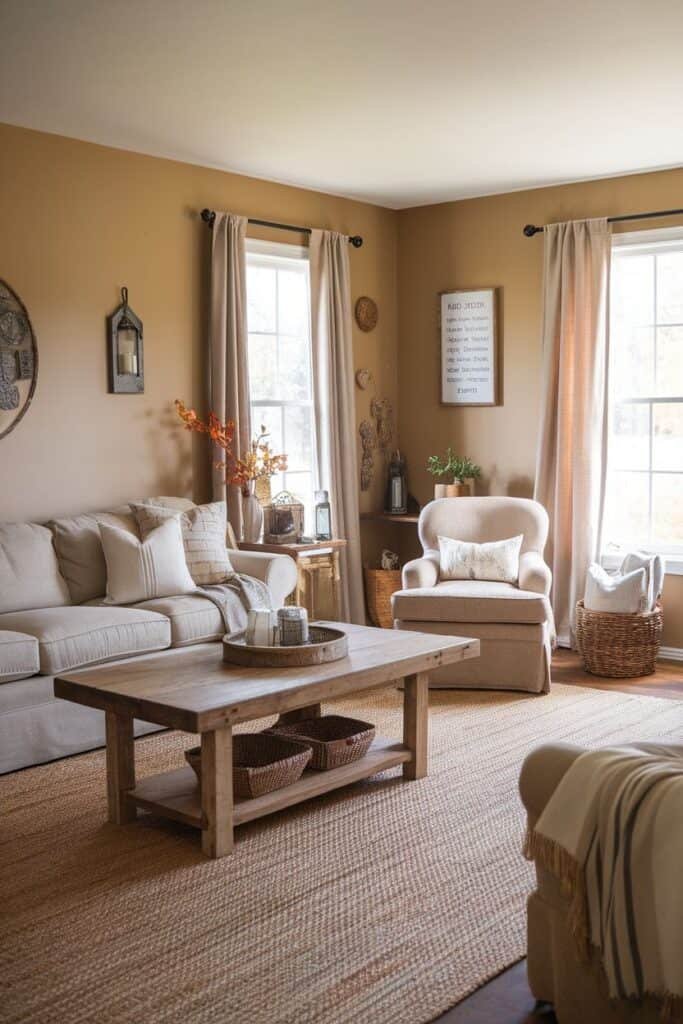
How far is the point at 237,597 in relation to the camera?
16.7 ft

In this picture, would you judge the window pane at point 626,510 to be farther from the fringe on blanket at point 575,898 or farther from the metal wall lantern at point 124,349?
the fringe on blanket at point 575,898

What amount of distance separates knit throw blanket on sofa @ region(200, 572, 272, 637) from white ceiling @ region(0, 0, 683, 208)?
2124mm

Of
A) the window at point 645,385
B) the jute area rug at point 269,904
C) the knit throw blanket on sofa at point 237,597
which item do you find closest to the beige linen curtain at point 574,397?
the window at point 645,385

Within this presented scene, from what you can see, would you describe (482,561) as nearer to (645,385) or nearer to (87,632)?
(645,385)

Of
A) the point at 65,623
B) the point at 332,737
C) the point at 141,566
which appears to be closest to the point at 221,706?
the point at 332,737

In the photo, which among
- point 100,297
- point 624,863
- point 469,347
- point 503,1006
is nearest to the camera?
point 624,863

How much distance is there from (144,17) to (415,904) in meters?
2.97

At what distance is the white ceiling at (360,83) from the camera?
12.4 ft

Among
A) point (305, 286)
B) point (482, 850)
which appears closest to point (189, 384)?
point (305, 286)

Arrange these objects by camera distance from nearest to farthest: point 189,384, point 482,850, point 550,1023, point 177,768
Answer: point 550,1023 < point 482,850 < point 177,768 < point 189,384

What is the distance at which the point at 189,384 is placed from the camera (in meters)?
5.98

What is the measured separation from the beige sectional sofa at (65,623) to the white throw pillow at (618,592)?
1667 mm

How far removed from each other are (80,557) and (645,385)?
338cm

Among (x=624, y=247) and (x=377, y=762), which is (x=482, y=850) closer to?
(x=377, y=762)
